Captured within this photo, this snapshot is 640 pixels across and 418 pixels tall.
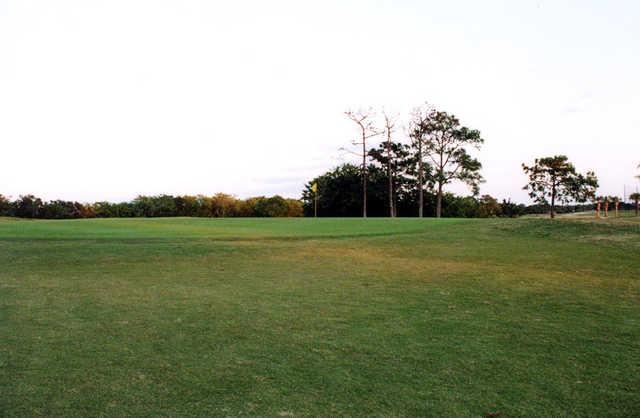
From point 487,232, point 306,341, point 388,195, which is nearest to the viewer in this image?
point 306,341

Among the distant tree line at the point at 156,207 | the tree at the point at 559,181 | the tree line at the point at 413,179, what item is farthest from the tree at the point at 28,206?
the tree at the point at 559,181

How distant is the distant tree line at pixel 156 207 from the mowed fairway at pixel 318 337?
30882mm

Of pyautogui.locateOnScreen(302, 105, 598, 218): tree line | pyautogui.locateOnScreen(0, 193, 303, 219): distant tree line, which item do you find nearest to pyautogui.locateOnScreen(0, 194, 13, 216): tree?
pyautogui.locateOnScreen(0, 193, 303, 219): distant tree line

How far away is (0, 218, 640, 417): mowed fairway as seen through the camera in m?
3.15

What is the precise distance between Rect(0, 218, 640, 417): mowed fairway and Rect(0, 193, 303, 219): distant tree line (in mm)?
30882

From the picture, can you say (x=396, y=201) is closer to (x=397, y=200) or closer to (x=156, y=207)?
(x=397, y=200)

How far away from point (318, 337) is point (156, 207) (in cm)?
4026

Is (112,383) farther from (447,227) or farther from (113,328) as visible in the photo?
(447,227)

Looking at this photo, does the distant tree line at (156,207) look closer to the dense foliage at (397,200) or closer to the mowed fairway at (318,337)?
the dense foliage at (397,200)

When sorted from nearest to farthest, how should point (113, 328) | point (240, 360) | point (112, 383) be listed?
point (112, 383) → point (240, 360) → point (113, 328)

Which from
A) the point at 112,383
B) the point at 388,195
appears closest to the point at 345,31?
the point at 112,383

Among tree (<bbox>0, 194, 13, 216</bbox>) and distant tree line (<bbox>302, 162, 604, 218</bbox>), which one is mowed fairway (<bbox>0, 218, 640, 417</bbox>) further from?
distant tree line (<bbox>302, 162, 604, 218</bbox>)

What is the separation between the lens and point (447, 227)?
66.3 feet

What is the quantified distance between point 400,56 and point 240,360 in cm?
2086
